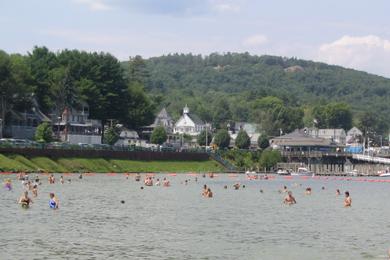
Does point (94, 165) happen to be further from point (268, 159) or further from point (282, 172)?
point (268, 159)

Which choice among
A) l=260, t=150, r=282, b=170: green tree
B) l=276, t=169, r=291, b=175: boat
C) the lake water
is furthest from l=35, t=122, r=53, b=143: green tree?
the lake water

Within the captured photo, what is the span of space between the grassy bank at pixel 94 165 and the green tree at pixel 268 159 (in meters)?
20.5

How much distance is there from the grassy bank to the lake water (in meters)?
34.6

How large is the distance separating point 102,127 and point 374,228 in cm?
12800

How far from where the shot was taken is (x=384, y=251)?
147 feet

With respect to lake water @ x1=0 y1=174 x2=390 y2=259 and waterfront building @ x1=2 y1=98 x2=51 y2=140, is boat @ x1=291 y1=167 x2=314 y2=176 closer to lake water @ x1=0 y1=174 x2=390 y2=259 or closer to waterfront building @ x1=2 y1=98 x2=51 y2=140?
waterfront building @ x1=2 y1=98 x2=51 y2=140

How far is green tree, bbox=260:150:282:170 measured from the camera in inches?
7377

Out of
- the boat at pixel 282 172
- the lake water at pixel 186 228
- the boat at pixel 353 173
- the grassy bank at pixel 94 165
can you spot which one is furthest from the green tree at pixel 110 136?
the lake water at pixel 186 228

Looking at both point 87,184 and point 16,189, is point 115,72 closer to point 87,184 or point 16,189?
point 87,184

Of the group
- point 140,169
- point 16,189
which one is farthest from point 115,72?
point 16,189

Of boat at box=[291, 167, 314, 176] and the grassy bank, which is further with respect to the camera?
boat at box=[291, 167, 314, 176]

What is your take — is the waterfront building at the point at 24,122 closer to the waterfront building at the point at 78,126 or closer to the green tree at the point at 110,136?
the waterfront building at the point at 78,126

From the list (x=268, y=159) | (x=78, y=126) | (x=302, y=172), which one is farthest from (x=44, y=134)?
(x=302, y=172)

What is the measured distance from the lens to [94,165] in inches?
5369
